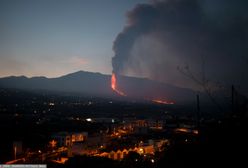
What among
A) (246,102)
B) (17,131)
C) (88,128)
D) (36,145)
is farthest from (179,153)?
(88,128)

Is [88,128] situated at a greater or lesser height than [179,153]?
lesser

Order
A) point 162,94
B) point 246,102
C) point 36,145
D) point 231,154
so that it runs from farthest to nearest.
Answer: point 162,94 → point 36,145 → point 231,154 → point 246,102

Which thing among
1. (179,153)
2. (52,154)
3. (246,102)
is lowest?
(52,154)

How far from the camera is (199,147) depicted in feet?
12.5

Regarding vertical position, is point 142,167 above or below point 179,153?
below

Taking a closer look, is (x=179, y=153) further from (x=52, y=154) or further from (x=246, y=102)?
(x=52, y=154)

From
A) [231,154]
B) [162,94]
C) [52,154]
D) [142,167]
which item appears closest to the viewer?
[231,154]

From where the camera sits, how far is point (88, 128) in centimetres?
3080

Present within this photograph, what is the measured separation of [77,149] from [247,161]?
15.3 meters

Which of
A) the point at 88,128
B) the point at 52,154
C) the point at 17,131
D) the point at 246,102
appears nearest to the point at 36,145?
the point at 52,154

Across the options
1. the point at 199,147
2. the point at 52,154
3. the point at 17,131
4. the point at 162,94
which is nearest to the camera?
the point at 199,147

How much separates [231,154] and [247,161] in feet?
0.66

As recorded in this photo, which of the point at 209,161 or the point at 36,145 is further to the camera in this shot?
the point at 36,145

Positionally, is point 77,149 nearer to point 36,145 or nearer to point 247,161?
point 36,145
